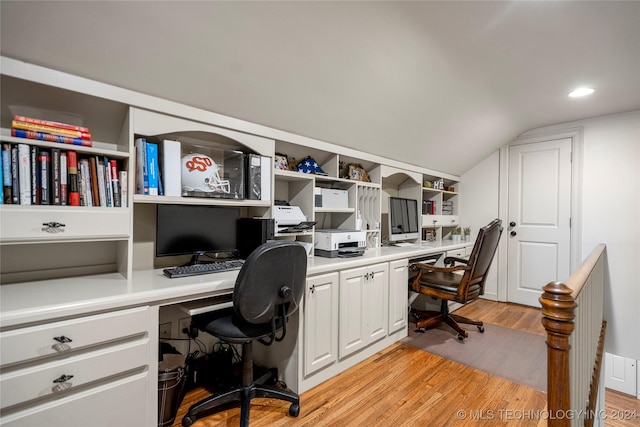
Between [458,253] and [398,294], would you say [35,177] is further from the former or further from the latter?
[458,253]

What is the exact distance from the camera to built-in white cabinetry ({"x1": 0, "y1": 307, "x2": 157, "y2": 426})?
3.33 ft

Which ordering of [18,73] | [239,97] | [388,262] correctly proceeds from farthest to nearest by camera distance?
[388,262] → [239,97] → [18,73]

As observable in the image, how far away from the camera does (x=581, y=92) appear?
2.59 metres

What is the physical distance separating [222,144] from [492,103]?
2.47 m

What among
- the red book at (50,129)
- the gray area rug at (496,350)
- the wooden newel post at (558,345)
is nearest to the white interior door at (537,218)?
the gray area rug at (496,350)

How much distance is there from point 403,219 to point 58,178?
290 cm

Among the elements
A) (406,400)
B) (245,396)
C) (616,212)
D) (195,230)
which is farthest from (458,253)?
(195,230)

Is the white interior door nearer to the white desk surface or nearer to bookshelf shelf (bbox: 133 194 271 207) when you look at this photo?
bookshelf shelf (bbox: 133 194 271 207)

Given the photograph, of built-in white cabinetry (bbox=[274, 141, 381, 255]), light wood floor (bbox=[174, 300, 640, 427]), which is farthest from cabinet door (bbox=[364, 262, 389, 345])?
built-in white cabinetry (bbox=[274, 141, 381, 255])

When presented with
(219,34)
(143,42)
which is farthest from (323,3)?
(143,42)

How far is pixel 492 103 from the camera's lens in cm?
273

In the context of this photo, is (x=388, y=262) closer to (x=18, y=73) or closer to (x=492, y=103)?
(x=492, y=103)

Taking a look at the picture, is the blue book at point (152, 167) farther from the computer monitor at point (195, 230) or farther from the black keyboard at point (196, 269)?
the black keyboard at point (196, 269)

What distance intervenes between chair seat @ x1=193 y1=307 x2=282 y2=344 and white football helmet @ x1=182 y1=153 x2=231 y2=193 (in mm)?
782
